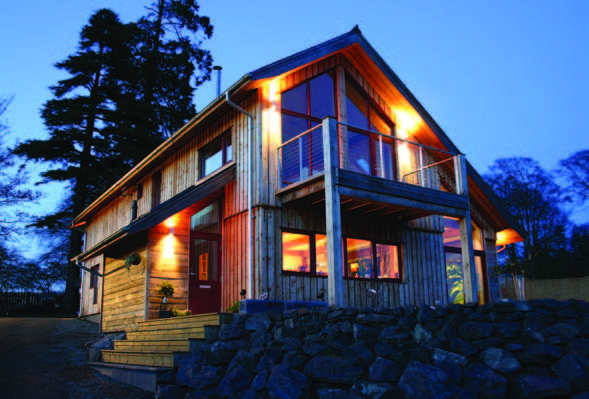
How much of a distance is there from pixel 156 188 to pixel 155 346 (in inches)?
298

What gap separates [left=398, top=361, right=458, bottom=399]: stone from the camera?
6.70m

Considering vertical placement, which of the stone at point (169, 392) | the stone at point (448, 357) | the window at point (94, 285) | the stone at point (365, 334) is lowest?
the stone at point (169, 392)

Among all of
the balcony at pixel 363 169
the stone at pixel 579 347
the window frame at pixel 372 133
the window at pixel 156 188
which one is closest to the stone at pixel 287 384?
the stone at pixel 579 347

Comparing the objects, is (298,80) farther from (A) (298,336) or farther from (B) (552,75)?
(B) (552,75)

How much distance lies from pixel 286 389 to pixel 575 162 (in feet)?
83.0

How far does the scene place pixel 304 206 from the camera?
41.8ft

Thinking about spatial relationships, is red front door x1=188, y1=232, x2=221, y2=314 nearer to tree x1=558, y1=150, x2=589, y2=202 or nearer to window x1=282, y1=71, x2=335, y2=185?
window x1=282, y1=71, x2=335, y2=185

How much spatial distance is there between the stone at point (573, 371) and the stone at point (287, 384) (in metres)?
3.16

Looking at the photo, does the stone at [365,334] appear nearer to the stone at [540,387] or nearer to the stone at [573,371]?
the stone at [540,387]

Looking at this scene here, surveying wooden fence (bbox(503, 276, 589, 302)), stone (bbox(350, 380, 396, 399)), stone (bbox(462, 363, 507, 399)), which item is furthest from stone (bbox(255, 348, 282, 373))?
wooden fence (bbox(503, 276, 589, 302))

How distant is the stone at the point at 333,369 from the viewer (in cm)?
752

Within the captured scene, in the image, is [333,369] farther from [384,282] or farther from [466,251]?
[384,282]

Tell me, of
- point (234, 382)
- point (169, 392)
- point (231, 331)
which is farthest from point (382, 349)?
Result: point (169, 392)

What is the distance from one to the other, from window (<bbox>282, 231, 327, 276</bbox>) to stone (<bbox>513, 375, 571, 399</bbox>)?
6.23 meters
